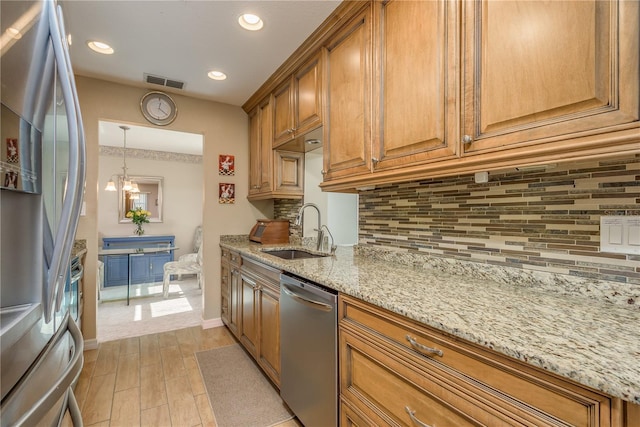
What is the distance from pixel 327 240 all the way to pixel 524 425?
1.96m

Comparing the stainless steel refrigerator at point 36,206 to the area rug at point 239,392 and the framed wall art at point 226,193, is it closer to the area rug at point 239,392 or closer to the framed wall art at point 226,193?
the area rug at point 239,392

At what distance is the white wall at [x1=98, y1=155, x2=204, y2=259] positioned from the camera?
5.12m

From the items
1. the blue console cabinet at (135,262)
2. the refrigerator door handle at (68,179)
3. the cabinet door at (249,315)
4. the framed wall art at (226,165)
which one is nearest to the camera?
the refrigerator door handle at (68,179)

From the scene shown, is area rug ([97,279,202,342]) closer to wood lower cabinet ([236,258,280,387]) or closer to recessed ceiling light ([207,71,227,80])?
wood lower cabinet ([236,258,280,387])

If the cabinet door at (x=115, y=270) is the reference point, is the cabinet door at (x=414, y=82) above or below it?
above

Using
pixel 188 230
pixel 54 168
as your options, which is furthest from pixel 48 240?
pixel 188 230

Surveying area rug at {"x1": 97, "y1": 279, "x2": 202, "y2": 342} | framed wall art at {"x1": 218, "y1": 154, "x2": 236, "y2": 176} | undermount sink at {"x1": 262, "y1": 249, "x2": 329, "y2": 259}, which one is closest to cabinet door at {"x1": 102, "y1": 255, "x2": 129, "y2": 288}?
area rug at {"x1": 97, "y1": 279, "x2": 202, "y2": 342}

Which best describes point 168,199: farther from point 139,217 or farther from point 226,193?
point 226,193

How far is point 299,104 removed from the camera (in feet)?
7.38

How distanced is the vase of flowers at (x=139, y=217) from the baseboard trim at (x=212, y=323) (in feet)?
9.92

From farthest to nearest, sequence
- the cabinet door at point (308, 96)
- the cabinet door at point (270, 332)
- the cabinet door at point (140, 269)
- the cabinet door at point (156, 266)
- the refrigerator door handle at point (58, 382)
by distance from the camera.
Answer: the cabinet door at point (156, 266) → the cabinet door at point (140, 269) → the cabinet door at point (308, 96) → the cabinet door at point (270, 332) → the refrigerator door handle at point (58, 382)

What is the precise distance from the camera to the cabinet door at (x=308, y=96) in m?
Answer: 2.00

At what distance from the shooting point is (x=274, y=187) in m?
Answer: 2.77

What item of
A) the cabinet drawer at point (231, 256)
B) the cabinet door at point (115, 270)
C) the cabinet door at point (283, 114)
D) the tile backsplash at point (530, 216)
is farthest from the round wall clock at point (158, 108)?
the cabinet door at point (115, 270)
